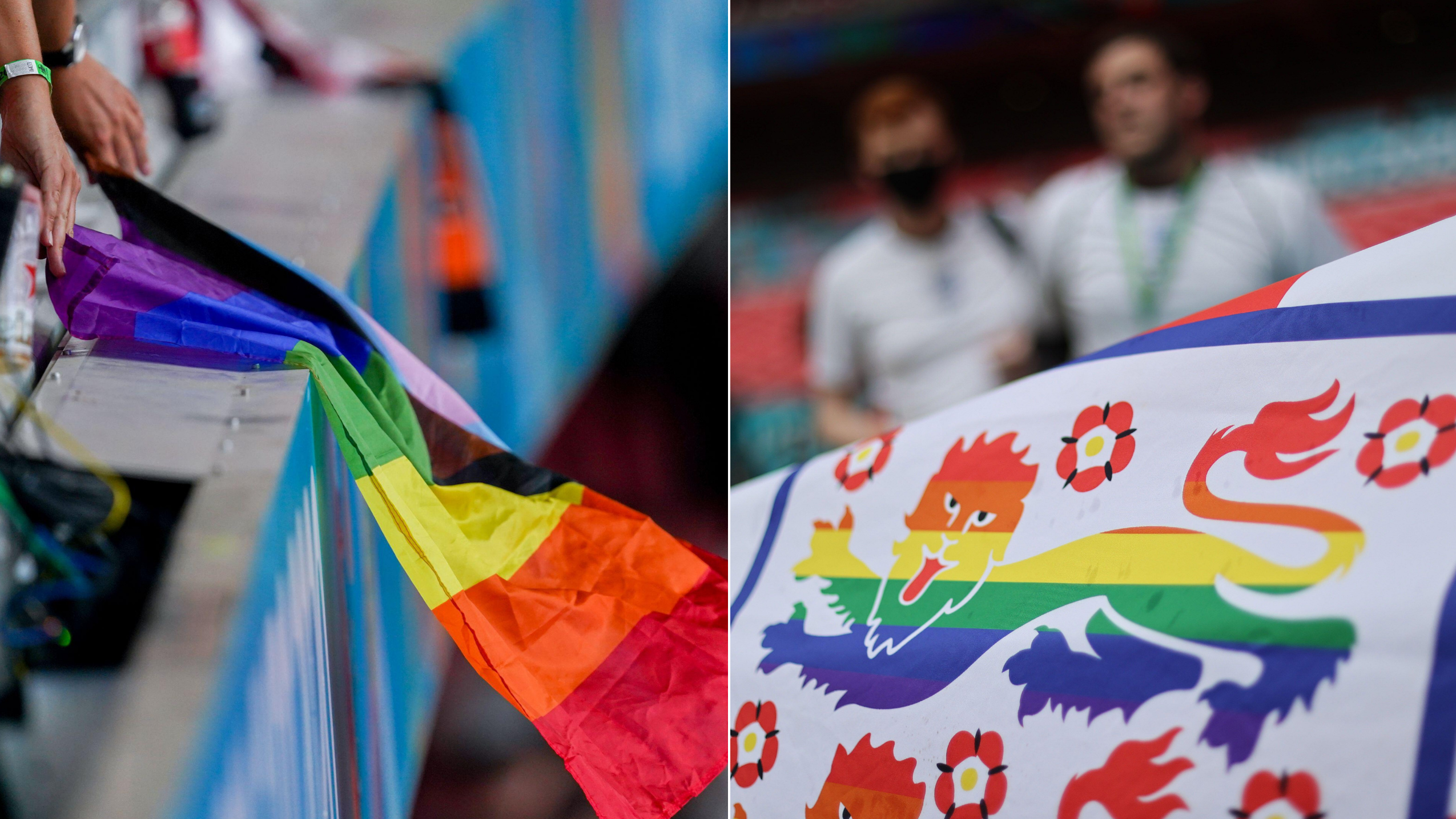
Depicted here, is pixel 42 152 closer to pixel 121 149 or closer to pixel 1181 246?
pixel 121 149

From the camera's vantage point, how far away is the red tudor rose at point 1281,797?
0.89 metres

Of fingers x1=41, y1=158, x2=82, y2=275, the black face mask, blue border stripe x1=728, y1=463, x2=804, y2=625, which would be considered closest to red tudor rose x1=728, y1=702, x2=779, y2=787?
blue border stripe x1=728, y1=463, x2=804, y2=625

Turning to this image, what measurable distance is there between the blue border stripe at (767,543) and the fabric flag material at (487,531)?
0.03m

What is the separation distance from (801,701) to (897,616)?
14 cm

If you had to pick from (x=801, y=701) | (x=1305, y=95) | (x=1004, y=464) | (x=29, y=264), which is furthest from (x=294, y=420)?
(x=1305, y=95)

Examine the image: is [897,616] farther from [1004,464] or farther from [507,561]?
[507,561]

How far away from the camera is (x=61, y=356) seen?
1.16 m

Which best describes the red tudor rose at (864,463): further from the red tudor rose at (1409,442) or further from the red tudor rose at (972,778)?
the red tudor rose at (1409,442)

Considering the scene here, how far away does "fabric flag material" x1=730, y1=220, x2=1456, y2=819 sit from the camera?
91cm

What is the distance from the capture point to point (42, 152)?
1.21 meters

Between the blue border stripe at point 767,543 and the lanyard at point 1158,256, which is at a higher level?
the lanyard at point 1158,256

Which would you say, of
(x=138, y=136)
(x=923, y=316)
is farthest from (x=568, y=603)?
(x=923, y=316)

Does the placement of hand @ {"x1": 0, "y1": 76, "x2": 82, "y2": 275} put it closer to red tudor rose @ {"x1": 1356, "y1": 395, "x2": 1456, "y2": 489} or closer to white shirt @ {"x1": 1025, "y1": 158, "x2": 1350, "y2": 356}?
red tudor rose @ {"x1": 1356, "y1": 395, "x2": 1456, "y2": 489}

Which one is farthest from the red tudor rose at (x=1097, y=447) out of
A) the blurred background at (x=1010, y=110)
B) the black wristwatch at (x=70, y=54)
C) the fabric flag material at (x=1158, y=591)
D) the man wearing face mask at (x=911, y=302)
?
the blurred background at (x=1010, y=110)
